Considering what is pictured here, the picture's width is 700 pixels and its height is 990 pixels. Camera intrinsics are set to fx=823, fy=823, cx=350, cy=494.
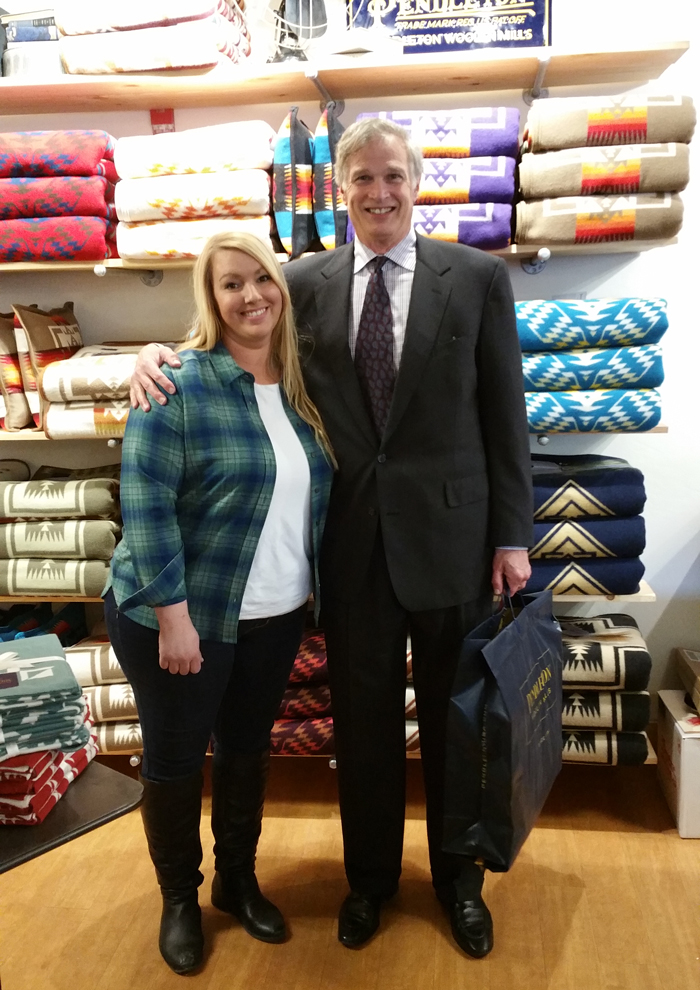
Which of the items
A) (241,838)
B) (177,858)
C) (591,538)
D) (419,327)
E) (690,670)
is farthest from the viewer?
(690,670)

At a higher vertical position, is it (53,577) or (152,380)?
(152,380)

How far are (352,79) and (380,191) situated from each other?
0.84 meters

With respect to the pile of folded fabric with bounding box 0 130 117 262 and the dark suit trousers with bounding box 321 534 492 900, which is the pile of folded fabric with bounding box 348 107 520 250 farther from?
the dark suit trousers with bounding box 321 534 492 900

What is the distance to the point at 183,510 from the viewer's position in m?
1.59

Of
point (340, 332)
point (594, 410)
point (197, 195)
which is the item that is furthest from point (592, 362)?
point (197, 195)

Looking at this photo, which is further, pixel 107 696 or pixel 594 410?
pixel 107 696

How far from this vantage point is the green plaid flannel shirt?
4.99ft

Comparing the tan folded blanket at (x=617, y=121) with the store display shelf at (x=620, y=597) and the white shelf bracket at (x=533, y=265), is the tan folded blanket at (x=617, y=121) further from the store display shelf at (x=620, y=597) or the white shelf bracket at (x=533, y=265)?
the store display shelf at (x=620, y=597)

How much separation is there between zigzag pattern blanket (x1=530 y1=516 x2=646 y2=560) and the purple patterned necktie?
807mm

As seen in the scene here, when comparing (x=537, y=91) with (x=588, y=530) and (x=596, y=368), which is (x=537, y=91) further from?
(x=588, y=530)

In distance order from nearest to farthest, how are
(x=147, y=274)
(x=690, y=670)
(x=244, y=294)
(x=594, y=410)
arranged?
1. (x=244, y=294)
2. (x=594, y=410)
3. (x=690, y=670)
4. (x=147, y=274)

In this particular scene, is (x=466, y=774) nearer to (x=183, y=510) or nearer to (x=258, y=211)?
(x=183, y=510)

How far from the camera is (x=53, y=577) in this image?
8.04 feet

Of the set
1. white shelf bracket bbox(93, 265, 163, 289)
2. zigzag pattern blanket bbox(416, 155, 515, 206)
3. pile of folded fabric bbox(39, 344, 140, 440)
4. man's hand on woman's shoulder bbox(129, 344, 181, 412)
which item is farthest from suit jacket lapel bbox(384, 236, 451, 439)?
white shelf bracket bbox(93, 265, 163, 289)
